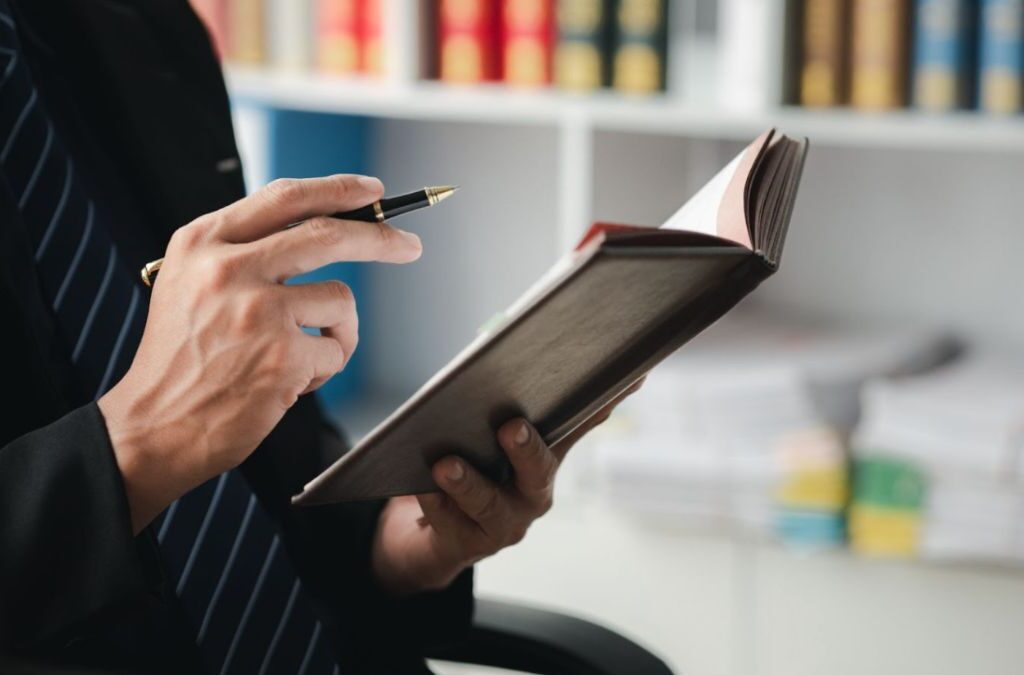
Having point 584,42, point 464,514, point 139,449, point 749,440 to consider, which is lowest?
point 749,440

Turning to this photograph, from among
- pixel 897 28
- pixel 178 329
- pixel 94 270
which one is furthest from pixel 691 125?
pixel 178 329

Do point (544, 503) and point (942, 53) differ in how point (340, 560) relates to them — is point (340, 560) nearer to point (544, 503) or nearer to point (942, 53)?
point (544, 503)

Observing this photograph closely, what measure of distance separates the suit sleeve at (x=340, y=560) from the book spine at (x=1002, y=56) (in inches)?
42.7

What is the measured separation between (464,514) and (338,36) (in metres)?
1.26

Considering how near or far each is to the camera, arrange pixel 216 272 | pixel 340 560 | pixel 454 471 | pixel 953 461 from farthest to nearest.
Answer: pixel 953 461
pixel 340 560
pixel 454 471
pixel 216 272

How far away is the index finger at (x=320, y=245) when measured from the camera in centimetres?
69

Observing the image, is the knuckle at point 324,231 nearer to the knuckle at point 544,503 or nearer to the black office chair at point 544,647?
the knuckle at point 544,503

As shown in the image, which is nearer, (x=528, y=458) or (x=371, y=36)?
(x=528, y=458)

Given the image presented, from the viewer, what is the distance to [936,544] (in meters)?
1.65

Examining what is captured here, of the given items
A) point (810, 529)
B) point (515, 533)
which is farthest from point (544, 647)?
point (810, 529)

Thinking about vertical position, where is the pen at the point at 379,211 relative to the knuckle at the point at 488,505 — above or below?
above

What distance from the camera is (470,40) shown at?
1.92 m

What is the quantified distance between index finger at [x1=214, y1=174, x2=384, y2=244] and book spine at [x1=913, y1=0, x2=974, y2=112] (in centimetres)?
122

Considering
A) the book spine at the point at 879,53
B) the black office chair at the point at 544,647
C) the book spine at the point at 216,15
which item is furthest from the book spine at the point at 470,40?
the black office chair at the point at 544,647
